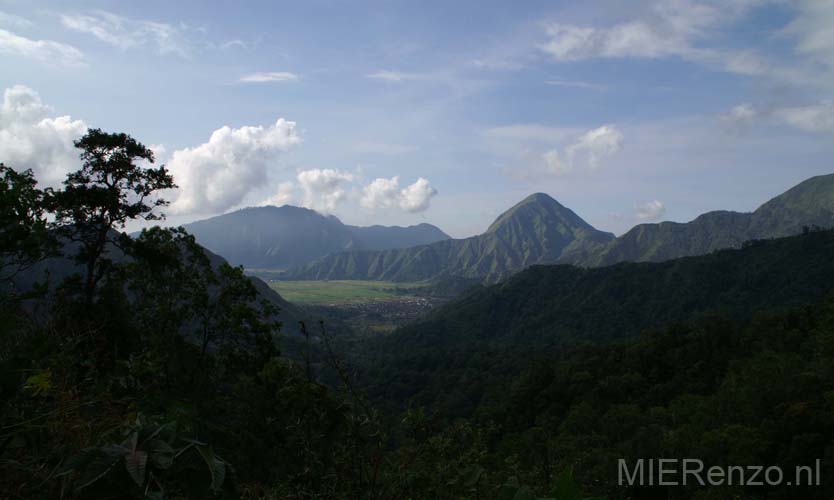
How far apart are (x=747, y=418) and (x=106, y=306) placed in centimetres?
3450

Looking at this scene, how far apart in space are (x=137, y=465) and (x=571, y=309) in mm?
159437

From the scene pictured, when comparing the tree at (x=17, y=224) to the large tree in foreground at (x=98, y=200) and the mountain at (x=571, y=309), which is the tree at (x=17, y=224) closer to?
the large tree in foreground at (x=98, y=200)

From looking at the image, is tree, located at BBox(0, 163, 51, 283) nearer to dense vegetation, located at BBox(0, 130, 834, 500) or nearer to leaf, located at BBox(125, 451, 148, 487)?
dense vegetation, located at BBox(0, 130, 834, 500)

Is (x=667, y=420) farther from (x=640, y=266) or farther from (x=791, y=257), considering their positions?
(x=640, y=266)

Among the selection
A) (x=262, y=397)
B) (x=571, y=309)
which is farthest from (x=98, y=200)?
(x=571, y=309)

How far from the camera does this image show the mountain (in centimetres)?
9000

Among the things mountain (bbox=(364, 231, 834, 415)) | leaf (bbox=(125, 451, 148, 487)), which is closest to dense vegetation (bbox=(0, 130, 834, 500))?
leaf (bbox=(125, 451, 148, 487))

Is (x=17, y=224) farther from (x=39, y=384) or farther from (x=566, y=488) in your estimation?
(x=566, y=488)

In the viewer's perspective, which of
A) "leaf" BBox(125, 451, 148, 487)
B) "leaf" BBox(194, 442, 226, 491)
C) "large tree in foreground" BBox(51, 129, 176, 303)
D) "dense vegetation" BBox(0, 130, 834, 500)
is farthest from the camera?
"large tree in foreground" BBox(51, 129, 176, 303)

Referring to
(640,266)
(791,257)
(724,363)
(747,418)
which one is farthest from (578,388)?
(640,266)

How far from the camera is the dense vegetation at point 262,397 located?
6.75ft

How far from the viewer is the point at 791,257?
4983 inches

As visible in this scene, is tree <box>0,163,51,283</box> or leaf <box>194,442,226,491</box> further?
tree <box>0,163,51,283</box>

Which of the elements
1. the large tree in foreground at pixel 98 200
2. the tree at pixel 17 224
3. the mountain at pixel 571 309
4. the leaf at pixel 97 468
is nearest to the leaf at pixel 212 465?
the leaf at pixel 97 468
